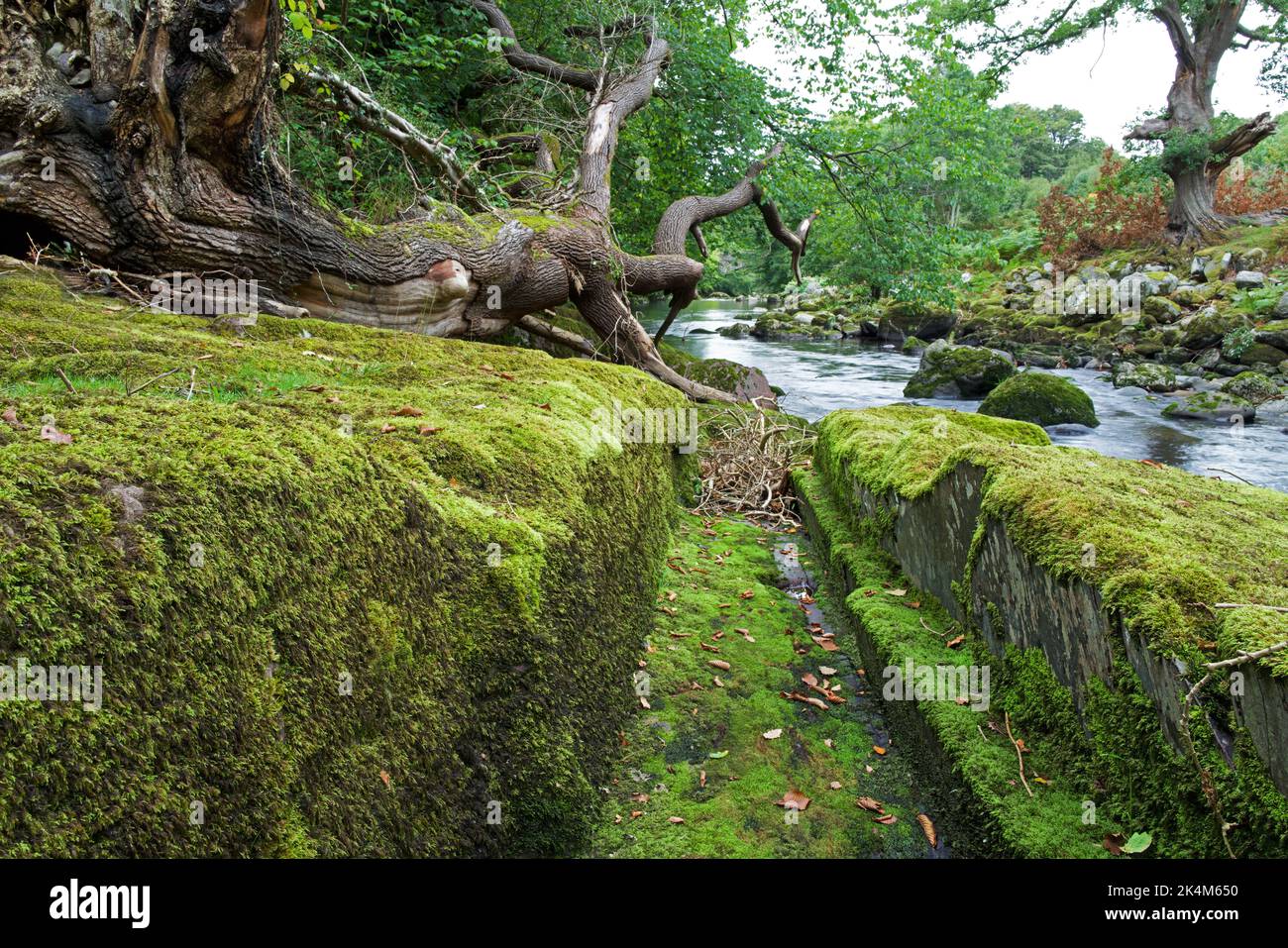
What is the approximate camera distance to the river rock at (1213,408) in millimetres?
13469

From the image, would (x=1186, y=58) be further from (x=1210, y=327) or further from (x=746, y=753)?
(x=746, y=753)

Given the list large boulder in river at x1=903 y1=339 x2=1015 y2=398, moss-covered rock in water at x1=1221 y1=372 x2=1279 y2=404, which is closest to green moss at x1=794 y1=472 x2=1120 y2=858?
large boulder in river at x1=903 y1=339 x2=1015 y2=398

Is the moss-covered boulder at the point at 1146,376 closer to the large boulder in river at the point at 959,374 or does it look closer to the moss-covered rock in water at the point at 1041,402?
the large boulder in river at the point at 959,374

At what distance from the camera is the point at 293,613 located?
1996 millimetres

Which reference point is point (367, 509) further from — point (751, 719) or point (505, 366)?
point (505, 366)

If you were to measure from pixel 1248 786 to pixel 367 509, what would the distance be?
2.57 m

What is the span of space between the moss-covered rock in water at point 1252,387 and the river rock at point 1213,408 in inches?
12.5

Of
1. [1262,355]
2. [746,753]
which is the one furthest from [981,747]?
[1262,355]

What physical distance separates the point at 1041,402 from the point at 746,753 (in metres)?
12.2

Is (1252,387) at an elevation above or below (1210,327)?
below

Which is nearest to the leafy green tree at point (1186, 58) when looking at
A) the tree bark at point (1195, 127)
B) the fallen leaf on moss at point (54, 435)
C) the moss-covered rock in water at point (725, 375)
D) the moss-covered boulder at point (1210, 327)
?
the tree bark at point (1195, 127)

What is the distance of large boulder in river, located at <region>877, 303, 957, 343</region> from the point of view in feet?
93.7

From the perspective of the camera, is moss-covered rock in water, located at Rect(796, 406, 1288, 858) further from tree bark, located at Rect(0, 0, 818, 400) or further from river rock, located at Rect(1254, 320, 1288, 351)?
river rock, located at Rect(1254, 320, 1288, 351)

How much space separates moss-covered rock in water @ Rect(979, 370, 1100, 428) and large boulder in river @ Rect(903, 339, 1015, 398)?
Result: 91.0 inches
